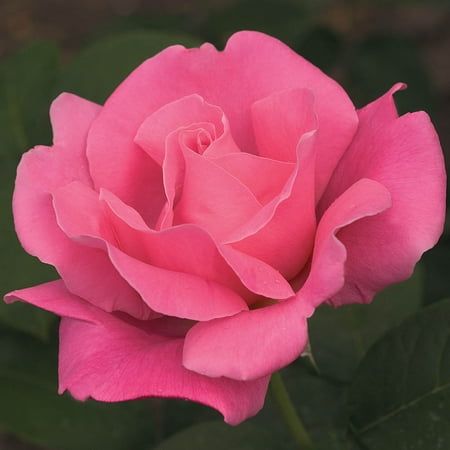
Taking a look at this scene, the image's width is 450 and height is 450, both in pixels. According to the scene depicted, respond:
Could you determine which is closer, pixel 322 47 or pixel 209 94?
pixel 209 94

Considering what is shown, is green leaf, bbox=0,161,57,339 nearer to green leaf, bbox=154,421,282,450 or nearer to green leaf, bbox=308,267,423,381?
green leaf, bbox=154,421,282,450

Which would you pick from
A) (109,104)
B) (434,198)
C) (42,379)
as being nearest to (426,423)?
(434,198)

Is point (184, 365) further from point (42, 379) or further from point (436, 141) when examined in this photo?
point (42, 379)

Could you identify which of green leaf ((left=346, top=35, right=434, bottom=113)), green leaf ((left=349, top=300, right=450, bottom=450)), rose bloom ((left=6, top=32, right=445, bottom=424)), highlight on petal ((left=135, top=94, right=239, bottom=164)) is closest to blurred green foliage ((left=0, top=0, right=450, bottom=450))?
green leaf ((left=349, top=300, right=450, bottom=450))

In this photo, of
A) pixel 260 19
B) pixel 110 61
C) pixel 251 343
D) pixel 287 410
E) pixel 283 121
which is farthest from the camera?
pixel 260 19

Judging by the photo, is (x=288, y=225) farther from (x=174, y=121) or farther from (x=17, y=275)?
(x=17, y=275)

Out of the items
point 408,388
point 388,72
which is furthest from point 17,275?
point 388,72

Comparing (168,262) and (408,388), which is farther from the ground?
(168,262)
